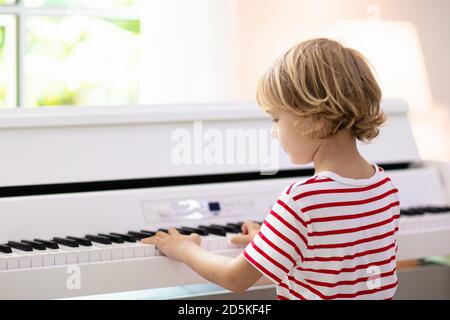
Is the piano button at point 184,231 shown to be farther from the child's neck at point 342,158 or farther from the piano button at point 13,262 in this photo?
the child's neck at point 342,158

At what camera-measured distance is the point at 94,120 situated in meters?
2.15

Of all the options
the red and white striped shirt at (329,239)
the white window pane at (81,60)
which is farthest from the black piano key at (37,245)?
the white window pane at (81,60)

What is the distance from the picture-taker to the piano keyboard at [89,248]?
1764mm

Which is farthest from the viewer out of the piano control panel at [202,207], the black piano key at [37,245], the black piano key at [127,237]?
the piano control panel at [202,207]

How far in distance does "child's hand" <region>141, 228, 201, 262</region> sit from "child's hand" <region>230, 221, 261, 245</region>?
13 cm

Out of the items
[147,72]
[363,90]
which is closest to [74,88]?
[147,72]

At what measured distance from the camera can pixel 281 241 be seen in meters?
1.39

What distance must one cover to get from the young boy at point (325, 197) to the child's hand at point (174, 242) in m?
0.30

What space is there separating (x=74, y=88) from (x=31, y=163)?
2096 mm

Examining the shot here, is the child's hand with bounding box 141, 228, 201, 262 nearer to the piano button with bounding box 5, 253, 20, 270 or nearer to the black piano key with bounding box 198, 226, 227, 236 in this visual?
the black piano key with bounding box 198, 226, 227, 236

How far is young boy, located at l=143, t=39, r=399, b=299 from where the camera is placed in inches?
55.0

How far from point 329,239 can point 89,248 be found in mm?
678

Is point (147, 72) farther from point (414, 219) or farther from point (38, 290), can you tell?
point (38, 290)

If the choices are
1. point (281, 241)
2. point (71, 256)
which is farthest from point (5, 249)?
point (281, 241)
